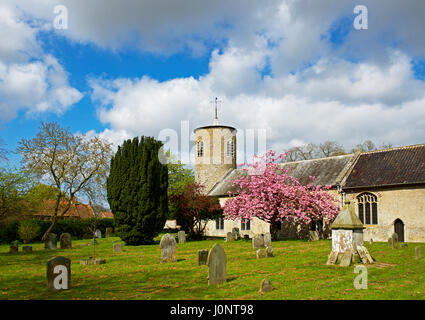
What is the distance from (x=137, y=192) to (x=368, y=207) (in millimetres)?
16610

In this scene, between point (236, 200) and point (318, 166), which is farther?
point (318, 166)

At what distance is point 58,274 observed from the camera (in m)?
9.49

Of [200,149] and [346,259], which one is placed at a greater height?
[200,149]

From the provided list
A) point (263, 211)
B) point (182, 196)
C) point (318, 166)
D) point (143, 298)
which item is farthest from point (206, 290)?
point (318, 166)

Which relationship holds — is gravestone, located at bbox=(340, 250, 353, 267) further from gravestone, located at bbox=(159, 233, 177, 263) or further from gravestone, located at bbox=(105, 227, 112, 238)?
gravestone, located at bbox=(105, 227, 112, 238)

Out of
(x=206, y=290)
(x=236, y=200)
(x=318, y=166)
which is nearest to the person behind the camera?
(x=206, y=290)

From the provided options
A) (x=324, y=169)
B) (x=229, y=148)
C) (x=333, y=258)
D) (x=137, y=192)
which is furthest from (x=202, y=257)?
(x=229, y=148)

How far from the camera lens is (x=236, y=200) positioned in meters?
25.6

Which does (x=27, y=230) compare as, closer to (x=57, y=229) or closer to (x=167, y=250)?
(x=57, y=229)

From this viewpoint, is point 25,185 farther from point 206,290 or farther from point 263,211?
point 206,290

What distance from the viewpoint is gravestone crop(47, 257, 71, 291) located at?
30.7 feet

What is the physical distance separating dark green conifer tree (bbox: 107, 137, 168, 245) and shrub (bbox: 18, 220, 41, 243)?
10.9 meters

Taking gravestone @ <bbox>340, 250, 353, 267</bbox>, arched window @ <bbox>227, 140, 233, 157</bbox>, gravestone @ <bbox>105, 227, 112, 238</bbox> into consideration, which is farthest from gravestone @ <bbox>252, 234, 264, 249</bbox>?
gravestone @ <bbox>105, 227, 112, 238</bbox>
